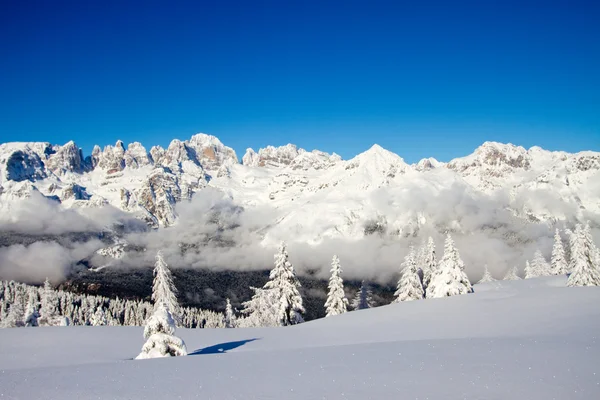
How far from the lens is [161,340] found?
18.9 metres

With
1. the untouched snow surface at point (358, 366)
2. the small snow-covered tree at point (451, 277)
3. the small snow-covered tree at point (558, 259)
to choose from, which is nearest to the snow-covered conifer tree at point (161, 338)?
the untouched snow surface at point (358, 366)

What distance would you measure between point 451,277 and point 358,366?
105 ft

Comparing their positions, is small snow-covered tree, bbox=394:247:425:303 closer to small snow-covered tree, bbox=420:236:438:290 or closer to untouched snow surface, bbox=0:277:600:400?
small snow-covered tree, bbox=420:236:438:290

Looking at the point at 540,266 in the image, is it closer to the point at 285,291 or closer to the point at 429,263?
the point at 429,263

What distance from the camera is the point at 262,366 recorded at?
12383mm

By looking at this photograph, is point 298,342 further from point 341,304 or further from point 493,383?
point 341,304

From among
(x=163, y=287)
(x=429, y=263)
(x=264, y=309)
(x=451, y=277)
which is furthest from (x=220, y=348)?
(x=429, y=263)

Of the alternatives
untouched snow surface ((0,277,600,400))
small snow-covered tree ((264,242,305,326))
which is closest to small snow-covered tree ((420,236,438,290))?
small snow-covered tree ((264,242,305,326))

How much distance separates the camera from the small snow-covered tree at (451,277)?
40031 mm

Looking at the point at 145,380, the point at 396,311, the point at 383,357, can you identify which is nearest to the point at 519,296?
the point at 396,311

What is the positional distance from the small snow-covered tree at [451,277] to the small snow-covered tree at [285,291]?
546 inches

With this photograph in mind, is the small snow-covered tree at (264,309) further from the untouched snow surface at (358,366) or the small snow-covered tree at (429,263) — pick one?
the small snow-covered tree at (429,263)

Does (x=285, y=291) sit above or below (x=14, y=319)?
above

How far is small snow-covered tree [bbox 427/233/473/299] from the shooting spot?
4003cm
